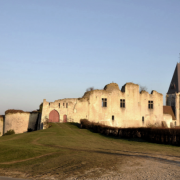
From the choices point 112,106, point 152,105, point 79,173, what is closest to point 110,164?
point 79,173

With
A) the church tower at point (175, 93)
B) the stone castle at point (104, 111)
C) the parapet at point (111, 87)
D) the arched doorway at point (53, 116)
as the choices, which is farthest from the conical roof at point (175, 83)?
the arched doorway at point (53, 116)

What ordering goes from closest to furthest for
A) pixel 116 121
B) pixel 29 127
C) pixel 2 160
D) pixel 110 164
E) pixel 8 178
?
pixel 8 178, pixel 110 164, pixel 2 160, pixel 29 127, pixel 116 121

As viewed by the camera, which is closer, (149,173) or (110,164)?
(149,173)

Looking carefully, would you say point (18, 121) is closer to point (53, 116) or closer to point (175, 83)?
point (53, 116)

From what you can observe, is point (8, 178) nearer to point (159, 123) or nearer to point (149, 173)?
point (149, 173)

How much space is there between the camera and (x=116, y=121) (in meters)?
47.5

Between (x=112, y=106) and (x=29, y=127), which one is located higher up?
(x=112, y=106)

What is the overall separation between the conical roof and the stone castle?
74.4 feet

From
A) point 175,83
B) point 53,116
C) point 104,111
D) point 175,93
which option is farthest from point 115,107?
point 175,83

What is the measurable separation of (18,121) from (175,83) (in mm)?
51749

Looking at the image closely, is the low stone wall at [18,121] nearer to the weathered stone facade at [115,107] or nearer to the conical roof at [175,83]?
the weathered stone facade at [115,107]

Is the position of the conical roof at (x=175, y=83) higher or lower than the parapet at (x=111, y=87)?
higher

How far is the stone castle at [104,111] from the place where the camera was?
4300 centimetres

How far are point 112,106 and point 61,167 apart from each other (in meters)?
36.7
